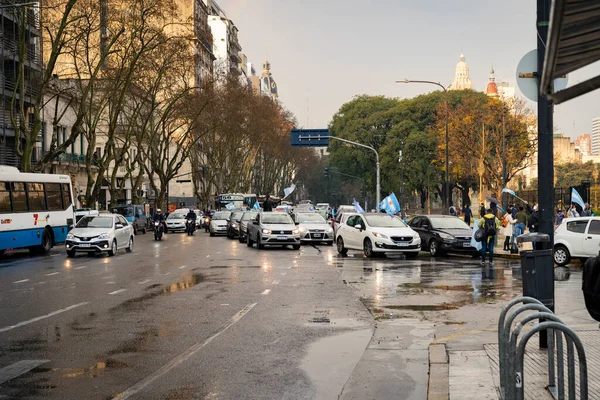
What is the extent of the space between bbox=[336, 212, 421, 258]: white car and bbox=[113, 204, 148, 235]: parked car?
1117 inches

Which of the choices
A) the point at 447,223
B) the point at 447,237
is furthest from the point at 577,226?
the point at 447,223

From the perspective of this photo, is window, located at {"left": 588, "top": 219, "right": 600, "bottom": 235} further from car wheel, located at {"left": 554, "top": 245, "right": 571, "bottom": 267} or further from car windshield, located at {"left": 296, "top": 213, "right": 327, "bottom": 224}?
car windshield, located at {"left": 296, "top": 213, "right": 327, "bottom": 224}

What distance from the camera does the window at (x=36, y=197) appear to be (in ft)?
105

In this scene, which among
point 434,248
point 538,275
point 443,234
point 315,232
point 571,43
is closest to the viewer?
point 571,43

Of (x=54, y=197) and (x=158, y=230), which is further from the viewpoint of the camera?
(x=158, y=230)

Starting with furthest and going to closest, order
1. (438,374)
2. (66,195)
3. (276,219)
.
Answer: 1. (66,195)
2. (276,219)
3. (438,374)

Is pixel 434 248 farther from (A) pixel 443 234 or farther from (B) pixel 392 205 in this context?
(B) pixel 392 205

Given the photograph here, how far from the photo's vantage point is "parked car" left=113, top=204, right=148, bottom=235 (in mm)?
57531

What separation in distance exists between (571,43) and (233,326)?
8605 millimetres

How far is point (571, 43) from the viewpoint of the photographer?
→ 171 inches

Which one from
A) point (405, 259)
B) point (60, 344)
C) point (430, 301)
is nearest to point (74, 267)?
point (405, 259)

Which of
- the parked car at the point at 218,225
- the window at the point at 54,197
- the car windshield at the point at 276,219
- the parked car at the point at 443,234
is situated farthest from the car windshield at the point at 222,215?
the parked car at the point at 443,234

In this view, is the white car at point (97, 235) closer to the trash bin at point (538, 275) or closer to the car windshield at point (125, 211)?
the trash bin at point (538, 275)

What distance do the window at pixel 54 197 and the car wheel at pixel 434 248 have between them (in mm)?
15209
